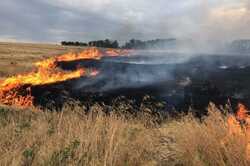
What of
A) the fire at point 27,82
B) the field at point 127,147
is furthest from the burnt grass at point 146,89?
the field at point 127,147

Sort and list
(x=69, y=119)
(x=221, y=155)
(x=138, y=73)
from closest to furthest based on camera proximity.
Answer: (x=221, y=155) < (x=69, y=119) < (x=138, y=73)

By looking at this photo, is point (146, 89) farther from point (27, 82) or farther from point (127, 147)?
point (127, 147)

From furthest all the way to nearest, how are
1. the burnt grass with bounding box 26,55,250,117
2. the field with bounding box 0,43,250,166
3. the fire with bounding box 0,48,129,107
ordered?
1. the fire with bounding box 0,48,129,107
2. the burnt grass with bounding box 26,55,250,117
3. the field with bounding box 0,43,250,166

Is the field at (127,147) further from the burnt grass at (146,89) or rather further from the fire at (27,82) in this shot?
the fire at (27,82)

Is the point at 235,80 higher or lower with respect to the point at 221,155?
lower

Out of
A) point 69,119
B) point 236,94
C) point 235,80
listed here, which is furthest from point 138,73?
point 69,119

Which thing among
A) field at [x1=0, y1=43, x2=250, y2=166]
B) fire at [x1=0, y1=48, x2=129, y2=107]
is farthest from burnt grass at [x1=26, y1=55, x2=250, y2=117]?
field at [x1=0, y1=43, x2=250, y2=166]

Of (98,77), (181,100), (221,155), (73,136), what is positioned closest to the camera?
(221,155)

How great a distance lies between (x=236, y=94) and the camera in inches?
839

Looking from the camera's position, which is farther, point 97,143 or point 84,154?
point 97,143

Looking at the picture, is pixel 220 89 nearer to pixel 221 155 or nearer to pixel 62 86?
pixel 62 86

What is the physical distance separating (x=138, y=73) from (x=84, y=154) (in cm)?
2274

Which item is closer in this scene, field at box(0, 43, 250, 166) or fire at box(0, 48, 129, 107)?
field at box(0, 43, 250, 166)

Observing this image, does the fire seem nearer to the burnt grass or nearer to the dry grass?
the burnt grass
